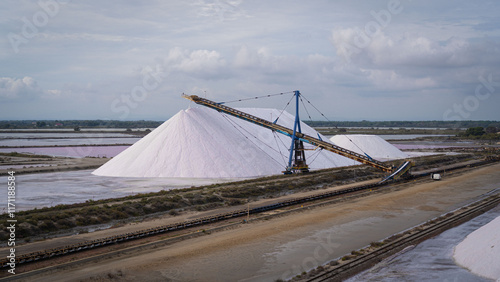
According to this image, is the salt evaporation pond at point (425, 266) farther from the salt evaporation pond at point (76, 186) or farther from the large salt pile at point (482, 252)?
the salt evaporation pond at point (76, 186)

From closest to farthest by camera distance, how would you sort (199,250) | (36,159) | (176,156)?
(199,250) < (176,156) < (36,159)

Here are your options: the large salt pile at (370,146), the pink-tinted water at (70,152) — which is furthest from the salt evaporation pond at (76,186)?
the large salt pile at (370,146)

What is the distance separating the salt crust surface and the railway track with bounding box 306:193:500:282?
23.1 m

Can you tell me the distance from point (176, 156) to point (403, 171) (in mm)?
26315

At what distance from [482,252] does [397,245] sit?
165 inches

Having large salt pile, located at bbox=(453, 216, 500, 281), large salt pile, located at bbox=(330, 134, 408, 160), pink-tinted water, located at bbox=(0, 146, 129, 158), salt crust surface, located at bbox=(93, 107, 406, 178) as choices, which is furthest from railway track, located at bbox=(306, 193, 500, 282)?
pink-tinted water, located at bbox=(0, 146, 129, 158)

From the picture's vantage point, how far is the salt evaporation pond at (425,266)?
1812cm

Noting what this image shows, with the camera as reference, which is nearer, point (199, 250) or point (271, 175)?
point (199, 250)

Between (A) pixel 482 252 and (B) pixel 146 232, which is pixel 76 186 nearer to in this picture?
(B) pixel 146 232

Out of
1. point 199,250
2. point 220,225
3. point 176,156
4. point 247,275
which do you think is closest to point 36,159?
point 176,156

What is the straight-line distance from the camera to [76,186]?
131 feet

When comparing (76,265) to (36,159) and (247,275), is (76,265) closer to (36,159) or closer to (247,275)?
(247,275)

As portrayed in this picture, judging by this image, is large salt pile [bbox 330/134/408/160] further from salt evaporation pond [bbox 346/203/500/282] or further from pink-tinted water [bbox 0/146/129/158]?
salt evaporation pond [bbox 346/203/500/282]

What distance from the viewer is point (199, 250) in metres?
21.6
